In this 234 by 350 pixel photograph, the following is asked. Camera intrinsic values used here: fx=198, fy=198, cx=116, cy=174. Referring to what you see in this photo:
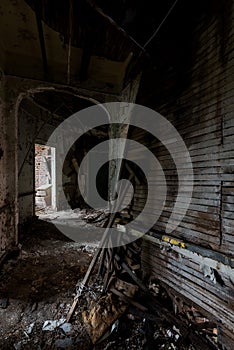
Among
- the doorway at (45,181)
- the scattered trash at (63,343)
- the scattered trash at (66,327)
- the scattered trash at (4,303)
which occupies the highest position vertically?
the doorway at (45,181)

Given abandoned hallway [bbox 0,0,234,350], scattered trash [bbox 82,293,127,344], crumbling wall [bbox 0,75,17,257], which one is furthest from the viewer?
crumbling wall [bbox 0,75,17,257]

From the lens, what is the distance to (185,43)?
1904 mm

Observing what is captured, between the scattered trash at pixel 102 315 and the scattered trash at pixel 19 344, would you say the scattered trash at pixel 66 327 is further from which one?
the scattered trash at pixel 19 344

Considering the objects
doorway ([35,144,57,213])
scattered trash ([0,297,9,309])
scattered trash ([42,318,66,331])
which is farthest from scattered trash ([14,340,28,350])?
doorway ([35,144,57,213])

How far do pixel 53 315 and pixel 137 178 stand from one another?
176cm

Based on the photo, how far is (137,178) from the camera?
261 centimetres

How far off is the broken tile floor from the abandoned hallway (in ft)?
0.04

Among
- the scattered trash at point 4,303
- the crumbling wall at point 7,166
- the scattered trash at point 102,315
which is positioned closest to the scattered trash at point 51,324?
the scattered trash at point 102,315

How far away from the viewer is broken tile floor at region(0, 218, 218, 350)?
1704mm

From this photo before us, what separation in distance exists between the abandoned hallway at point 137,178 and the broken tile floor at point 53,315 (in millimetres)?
12

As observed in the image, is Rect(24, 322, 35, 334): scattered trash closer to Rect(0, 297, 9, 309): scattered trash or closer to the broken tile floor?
the broken tile floor

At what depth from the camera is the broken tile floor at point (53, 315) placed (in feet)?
5.59

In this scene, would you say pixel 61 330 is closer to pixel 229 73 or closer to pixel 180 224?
pixel 180 224

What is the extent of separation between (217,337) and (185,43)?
2515mm
